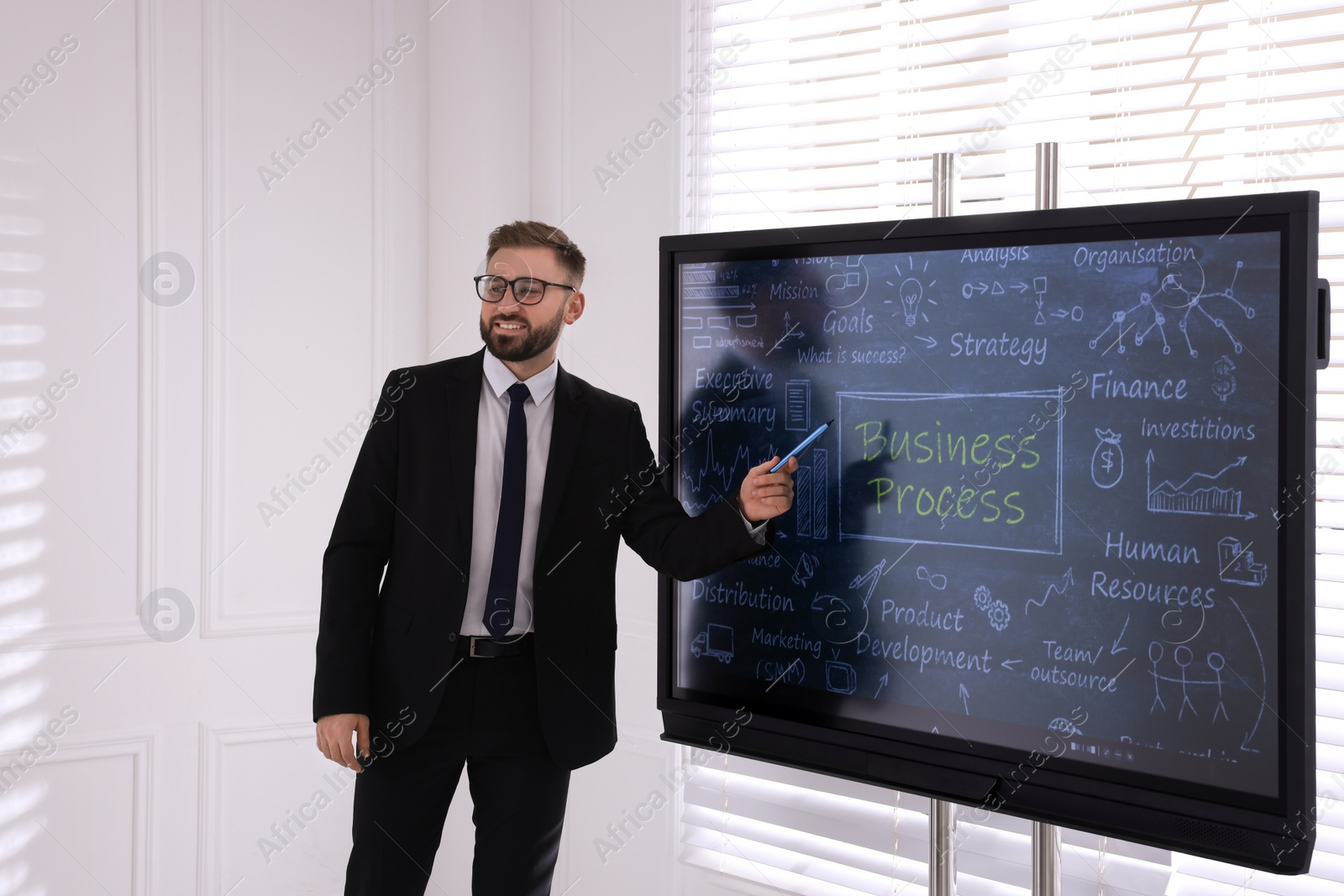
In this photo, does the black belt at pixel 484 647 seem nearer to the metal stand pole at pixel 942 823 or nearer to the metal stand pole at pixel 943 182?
the metal stand pole at pixel 942 823

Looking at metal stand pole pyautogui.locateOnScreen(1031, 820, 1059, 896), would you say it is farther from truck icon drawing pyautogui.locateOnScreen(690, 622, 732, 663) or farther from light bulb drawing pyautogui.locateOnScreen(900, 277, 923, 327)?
light bulb drawing pyautogui.locateOnScreen(900, 277, 923, 327)

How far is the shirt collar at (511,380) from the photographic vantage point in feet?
6.77

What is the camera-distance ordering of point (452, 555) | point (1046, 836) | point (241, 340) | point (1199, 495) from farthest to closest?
1. point (241, 340)
2. point (452, 555)
3. point (1046, 836)
4. point (1199, 495)

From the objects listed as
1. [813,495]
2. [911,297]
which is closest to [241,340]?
[813,495]

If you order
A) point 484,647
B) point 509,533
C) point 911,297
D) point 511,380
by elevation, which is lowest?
point 484,647

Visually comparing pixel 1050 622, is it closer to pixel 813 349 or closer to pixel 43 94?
pixel 813 349

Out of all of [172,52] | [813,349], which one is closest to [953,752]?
[813,349]

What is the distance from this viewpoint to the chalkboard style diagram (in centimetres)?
146

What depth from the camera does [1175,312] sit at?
5.03 ft

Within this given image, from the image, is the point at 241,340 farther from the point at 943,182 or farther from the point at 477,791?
the point at 943,182

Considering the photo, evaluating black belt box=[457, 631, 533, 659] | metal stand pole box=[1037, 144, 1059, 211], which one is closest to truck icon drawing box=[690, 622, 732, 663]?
black belt box=[457, 631, 533, 659]

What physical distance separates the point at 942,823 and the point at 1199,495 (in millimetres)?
820

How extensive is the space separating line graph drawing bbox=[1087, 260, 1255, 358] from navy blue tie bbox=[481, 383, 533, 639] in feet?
3.79

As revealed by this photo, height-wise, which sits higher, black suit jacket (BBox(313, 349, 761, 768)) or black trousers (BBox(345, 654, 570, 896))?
black suit jacket (BBox(313, 349, 761, 768))
